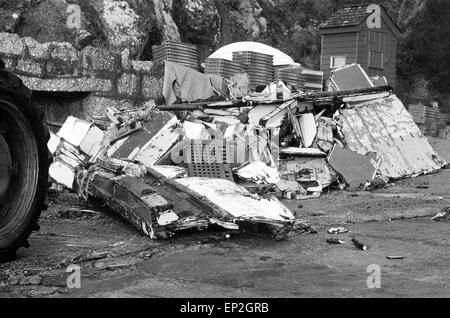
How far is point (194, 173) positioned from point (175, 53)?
485 cm

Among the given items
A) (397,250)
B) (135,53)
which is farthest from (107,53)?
(397,250)

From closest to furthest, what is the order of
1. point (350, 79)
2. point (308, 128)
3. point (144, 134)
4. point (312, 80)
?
point (144, 134), point (308, 128), point (350, 79), point (312, 80)

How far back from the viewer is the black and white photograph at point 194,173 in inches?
171

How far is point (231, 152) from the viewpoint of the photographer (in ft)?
27.5

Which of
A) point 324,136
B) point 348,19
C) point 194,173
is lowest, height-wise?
point 194,173

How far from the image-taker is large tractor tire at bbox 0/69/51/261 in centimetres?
454

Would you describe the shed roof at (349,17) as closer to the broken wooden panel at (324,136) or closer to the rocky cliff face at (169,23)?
the rocky cliff face at (169,23)

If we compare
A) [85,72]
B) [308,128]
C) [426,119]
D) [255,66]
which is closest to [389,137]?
[308,128]

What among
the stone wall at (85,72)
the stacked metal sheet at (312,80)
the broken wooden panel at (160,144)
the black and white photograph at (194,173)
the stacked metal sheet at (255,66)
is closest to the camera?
the black and white photograph at (194,173)

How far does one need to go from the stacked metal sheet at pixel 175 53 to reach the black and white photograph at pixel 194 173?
0.14ft

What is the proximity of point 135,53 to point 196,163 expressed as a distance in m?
5.21

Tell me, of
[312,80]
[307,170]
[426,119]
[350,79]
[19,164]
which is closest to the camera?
[19,164]

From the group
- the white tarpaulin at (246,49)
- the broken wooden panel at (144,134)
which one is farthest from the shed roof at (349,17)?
the broken wooden panel at (144,134)

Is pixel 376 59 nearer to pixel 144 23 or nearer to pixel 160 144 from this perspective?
pixel 144 23
